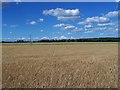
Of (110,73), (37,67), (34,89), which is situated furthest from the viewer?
(37,67)

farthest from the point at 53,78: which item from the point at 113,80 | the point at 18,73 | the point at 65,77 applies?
the point at 113,80

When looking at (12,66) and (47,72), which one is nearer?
(47,72)

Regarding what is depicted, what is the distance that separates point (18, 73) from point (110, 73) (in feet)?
8.32

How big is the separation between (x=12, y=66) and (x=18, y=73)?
0.87 m

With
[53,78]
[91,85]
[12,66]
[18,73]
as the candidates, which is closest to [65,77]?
[53,78]

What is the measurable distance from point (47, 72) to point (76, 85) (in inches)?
46.6

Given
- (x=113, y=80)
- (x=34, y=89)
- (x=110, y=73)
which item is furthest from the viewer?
(x=110, y=73)

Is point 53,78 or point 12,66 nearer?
point 53,78

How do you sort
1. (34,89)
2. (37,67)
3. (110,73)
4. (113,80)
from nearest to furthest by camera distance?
(34,89) → (113,80) → (110,73) → (37,67)

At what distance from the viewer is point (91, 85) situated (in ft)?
22.3

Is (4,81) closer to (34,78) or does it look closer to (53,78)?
(34,78)

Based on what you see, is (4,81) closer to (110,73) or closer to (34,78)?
(34,78)

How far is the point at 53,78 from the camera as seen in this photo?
23.6ft

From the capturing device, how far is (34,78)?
720 cm
